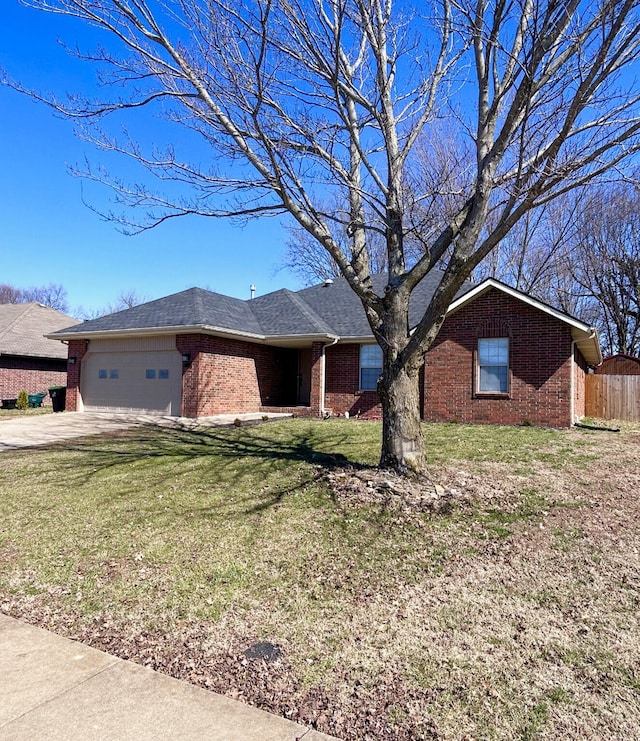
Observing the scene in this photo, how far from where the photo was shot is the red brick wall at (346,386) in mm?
15422

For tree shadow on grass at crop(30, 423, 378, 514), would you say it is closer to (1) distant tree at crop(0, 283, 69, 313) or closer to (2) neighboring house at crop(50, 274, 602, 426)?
(2) neighboring house at crop(50, 274, 602, 426)

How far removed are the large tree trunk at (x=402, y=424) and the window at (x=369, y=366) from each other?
901cm

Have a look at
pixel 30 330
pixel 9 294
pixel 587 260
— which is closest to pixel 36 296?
pixel 9 294

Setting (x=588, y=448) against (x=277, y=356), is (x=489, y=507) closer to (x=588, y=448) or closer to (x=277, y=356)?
(x=588, y=448)

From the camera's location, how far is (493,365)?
13438 mm

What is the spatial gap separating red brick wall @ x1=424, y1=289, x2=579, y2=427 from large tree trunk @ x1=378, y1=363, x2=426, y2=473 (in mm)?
7742

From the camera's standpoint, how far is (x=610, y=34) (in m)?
4.66

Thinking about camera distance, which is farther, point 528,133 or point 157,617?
point 528,133

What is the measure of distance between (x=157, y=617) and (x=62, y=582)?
41.2 inches

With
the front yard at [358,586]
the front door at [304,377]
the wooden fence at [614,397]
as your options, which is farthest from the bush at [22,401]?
the wooden fence at [614,397]

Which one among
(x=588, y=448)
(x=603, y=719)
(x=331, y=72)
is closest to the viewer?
(x=603, y=719)

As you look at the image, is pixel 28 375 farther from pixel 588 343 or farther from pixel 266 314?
pixel 588 343

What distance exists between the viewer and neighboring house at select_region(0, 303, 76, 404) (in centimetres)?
2052

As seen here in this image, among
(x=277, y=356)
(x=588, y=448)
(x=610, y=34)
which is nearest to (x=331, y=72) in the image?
(x=610, y=34)
